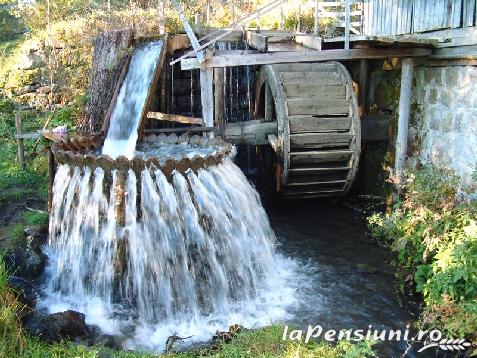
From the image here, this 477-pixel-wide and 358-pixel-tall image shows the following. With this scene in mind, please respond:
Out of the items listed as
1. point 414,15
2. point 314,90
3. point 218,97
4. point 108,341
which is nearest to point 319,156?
point 314,90

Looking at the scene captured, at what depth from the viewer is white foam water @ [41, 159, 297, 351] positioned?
16.4 feet

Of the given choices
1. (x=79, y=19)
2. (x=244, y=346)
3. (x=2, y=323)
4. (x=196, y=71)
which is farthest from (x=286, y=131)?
(x=79, y=19)

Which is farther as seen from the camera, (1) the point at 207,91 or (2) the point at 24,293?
(1) the point at 207,91

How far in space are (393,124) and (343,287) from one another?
3514mm

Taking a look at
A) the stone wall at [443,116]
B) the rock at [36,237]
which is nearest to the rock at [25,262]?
the rock at [36,237]

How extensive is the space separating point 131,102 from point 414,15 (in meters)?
4.73

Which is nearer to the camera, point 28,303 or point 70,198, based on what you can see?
point 28,303

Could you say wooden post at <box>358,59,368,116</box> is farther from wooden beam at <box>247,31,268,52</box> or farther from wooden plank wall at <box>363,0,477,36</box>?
wooden beam at <box>247,31,268,52</box>

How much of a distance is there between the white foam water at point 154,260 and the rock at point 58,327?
1.12 feet

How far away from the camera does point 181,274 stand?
5.25 m

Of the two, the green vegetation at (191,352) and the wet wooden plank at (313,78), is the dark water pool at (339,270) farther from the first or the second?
the wet wooden plank at (313,78)

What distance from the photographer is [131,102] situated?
8.16m

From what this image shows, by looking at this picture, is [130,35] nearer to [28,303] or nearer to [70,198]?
[70,198]

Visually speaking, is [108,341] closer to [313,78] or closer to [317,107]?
[317,107]
